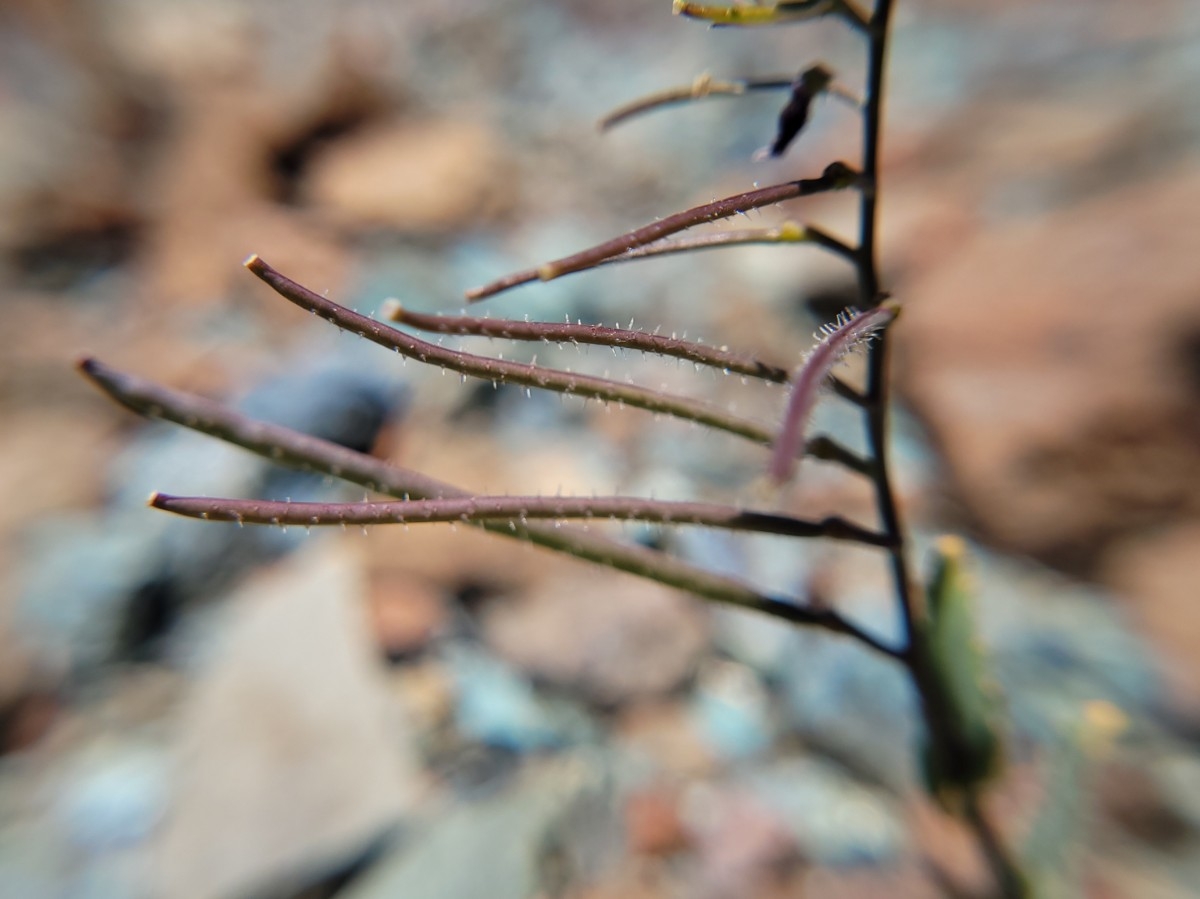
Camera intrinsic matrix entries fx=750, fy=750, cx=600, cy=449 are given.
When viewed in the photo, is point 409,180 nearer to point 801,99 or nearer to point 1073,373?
point 1073,373

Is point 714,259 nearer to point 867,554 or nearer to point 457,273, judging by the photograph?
point 457,273

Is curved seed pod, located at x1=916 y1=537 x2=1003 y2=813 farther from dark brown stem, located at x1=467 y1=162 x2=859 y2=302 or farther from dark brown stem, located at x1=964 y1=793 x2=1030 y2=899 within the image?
dark brown stem, located at x1=467 y1=162 x2=859 y2=302

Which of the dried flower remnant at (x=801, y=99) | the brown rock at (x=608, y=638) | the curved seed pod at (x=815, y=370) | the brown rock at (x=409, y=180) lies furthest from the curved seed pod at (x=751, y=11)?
the brown rock at (x=409, y=180)

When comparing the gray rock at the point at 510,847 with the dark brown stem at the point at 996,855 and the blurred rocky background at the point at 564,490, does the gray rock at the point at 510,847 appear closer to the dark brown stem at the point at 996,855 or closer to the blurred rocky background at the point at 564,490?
the blurred rocky background at the point at 564,490

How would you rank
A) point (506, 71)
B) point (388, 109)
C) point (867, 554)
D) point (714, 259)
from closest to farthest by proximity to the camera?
point (867, 554) < point (714, 259) < point (388, 109) < point (506, 71)

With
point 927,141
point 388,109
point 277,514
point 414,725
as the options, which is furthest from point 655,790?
point 388,109
